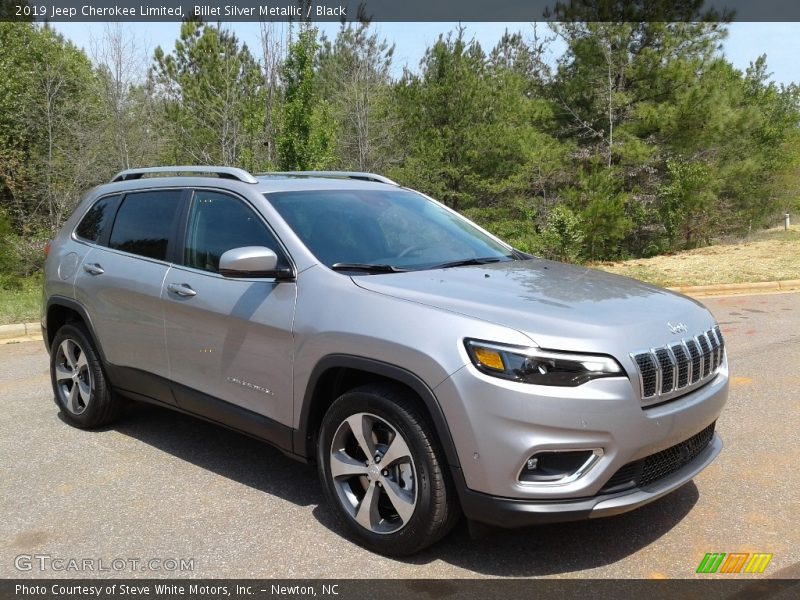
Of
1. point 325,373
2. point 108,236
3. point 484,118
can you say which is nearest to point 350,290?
point 325,373

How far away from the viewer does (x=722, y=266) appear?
1461 centimetres

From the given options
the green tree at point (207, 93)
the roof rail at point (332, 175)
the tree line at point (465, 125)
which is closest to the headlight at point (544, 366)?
the roof rail at point (332, 175)

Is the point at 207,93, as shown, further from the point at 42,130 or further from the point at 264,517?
the point at 264,517

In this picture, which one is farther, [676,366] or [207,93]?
[207,93]

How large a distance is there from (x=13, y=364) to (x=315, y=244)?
5.35 m

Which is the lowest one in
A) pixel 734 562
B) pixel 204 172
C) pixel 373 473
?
pixel 734 562

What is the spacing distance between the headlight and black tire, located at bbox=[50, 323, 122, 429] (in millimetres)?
3263

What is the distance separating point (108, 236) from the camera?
5.31 metres

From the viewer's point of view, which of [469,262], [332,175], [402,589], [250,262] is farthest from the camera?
[332,175]

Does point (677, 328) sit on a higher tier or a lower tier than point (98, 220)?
lower

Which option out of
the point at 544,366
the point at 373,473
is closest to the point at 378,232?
the point at 373,473

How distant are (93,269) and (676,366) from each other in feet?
12.6

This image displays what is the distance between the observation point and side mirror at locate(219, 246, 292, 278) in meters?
3.77

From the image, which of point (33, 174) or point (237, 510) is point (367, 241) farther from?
point (33, 174)
